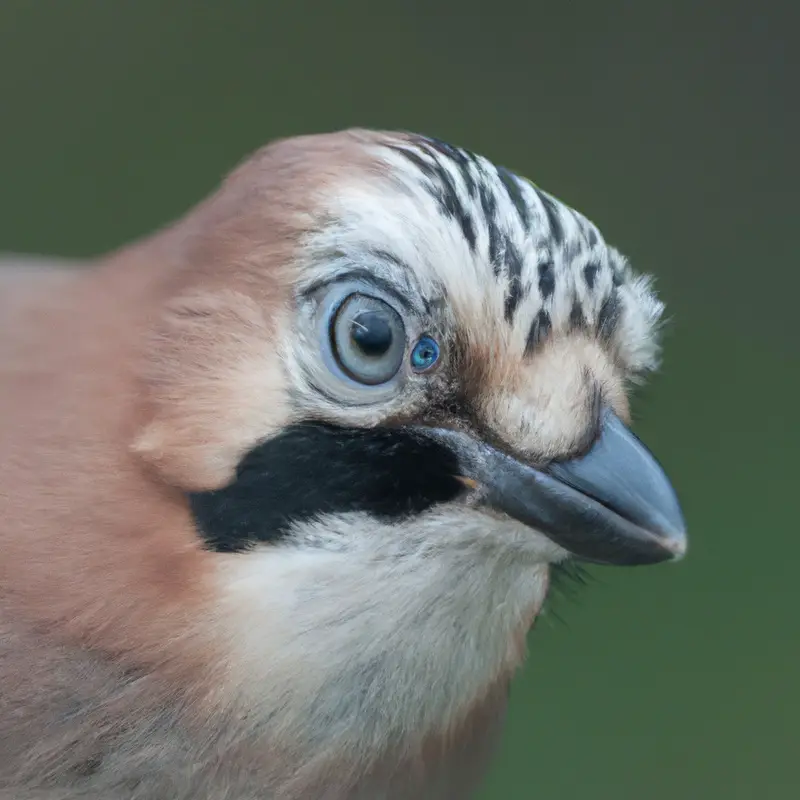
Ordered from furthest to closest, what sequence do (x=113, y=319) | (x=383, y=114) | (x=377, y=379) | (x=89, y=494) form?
1. (x=383, y=114)
2. (x=113, y=319)
3. (x=89, y=494)
4. (x=377, y=379)

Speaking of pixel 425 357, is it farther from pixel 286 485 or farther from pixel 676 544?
pixel 676 544

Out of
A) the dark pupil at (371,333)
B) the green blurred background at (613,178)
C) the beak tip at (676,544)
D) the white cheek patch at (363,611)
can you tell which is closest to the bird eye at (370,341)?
the dark pupil at (371,333)

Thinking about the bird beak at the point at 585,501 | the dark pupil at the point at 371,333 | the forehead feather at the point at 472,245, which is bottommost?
the bird beak at the point at 585,501

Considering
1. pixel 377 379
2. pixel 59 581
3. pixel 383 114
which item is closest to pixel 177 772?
pixel 59 581

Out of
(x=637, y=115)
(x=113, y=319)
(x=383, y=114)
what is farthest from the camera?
(x=637, y=115)

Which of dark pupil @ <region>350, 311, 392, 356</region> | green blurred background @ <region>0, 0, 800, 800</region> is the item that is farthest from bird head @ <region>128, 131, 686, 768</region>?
green blurred background @ <region>0, 0, 800, 800</region>

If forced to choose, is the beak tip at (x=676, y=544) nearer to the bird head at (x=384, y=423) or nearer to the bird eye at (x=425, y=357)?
the bird head at (x=384, y=423)

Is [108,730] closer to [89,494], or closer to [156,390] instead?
[89,494]
